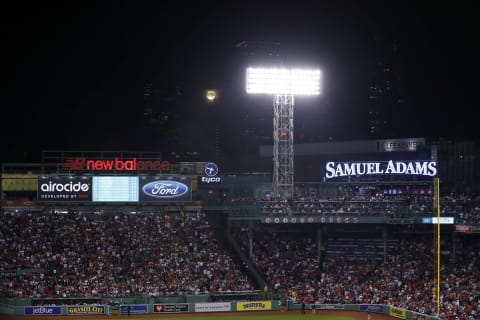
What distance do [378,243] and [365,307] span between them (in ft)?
28.6

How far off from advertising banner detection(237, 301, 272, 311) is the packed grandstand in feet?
2.84

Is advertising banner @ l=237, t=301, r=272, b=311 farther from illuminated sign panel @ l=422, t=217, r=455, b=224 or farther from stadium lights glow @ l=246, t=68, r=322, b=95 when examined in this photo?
stadium lights glow @ l=246, t=68, r=322, b=95

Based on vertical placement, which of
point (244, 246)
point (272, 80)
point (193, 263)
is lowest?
point (193, 263)

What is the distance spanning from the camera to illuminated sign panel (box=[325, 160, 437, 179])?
2058 inches

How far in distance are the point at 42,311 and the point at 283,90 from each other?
2362 cm

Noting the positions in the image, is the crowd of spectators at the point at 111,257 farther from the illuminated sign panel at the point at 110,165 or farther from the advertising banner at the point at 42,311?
the illuminated sign panel at the point at 110,165

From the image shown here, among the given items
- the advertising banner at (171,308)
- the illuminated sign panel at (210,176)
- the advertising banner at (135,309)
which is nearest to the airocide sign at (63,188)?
the illuminated sign panel at (210,176)

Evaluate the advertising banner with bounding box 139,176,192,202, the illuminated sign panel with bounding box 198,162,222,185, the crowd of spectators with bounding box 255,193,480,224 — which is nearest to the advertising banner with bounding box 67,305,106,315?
the advertising banner with bounding box 139,176,192,202

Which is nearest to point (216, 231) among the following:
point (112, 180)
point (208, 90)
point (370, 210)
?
point (112, 180)

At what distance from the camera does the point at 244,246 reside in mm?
52719

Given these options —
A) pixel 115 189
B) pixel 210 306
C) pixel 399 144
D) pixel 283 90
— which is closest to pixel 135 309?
pixel 210 306

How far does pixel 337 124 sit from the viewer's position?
107938 mm

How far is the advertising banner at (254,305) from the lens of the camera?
44.8 m

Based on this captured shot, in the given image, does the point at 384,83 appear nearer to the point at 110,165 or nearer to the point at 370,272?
the point at 370,272
